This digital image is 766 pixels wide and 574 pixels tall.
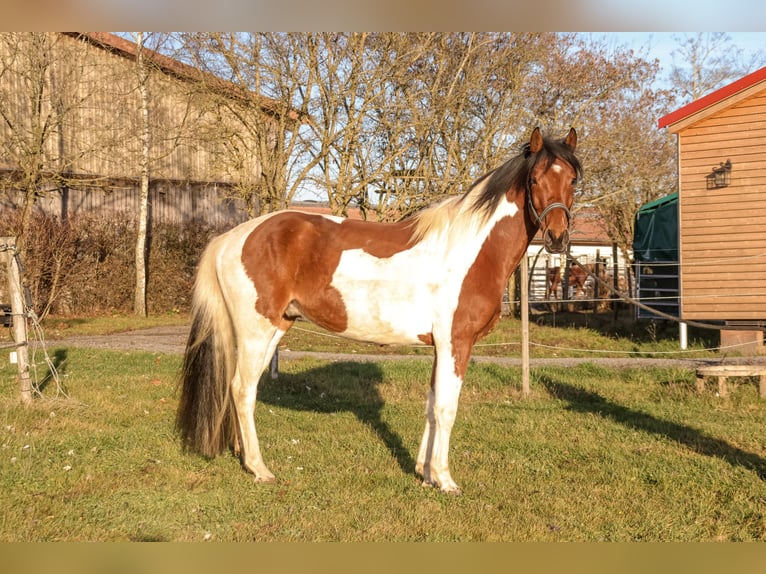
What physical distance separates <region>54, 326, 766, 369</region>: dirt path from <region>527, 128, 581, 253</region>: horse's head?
6136mm

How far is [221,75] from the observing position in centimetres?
1385

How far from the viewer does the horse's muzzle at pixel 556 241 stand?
175 inches

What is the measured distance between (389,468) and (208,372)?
161 cm

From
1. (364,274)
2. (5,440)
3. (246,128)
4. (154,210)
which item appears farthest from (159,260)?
(364,274)

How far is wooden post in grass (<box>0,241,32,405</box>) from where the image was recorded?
22.3 feet

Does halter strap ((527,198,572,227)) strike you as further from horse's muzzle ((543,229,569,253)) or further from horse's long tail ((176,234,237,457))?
horse's long tail ((176,234,237,457))

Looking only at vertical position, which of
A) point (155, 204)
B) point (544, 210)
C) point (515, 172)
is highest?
point (155, 204)

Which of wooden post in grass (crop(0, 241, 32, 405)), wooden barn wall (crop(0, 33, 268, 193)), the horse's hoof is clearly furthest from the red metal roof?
wooden post in grass (crop(0, 241, 32, 405))

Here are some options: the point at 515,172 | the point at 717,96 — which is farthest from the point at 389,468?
the point at 717,96

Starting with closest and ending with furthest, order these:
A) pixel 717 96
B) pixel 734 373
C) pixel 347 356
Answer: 1. pixel 734 373
2. pixel 347 356
3. pixel 717 96

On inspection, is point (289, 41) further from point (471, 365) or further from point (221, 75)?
point (471, 365)

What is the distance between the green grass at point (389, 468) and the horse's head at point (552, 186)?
177 cm

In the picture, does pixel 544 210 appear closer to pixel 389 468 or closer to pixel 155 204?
pixel 389 468

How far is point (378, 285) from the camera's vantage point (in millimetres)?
4863
